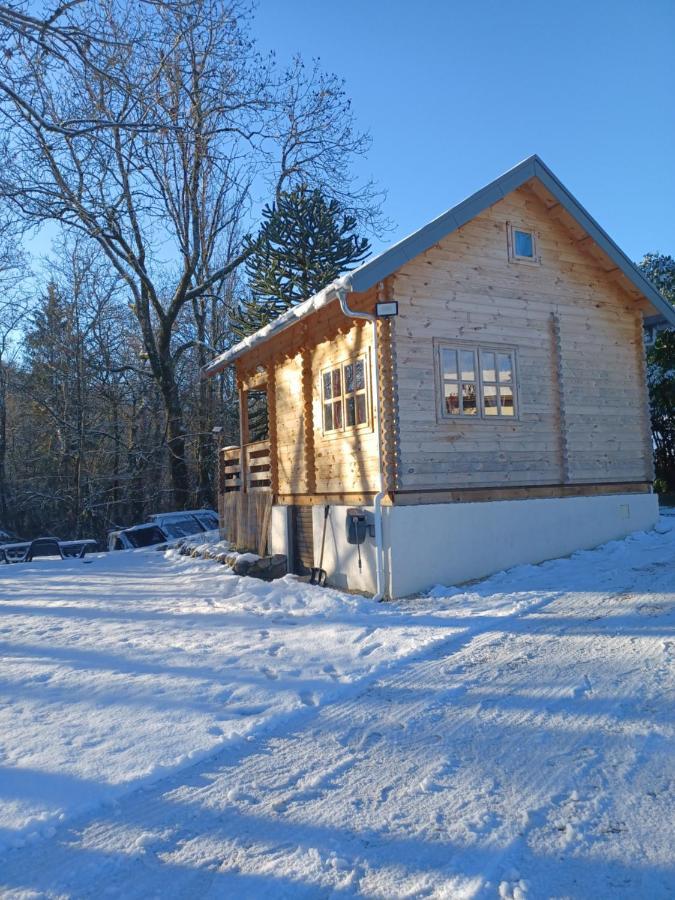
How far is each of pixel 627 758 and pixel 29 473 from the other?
3094 cm

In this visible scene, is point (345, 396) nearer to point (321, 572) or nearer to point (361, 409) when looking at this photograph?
point (361, 409)

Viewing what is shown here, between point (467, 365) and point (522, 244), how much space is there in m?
2.54

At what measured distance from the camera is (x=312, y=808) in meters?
3.53

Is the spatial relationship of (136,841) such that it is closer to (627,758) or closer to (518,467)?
(627,758)

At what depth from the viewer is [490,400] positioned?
34.7 ft

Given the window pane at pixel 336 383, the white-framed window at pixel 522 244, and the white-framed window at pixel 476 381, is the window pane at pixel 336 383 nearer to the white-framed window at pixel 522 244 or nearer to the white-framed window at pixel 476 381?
the white-framed window at pixel 476 381

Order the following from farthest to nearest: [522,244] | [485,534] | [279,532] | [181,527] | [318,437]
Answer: [181,527]
[279,532]
[318,437]
[522,244]
[485,534]

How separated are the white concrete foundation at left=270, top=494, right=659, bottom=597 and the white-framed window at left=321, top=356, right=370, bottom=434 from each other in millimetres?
1343

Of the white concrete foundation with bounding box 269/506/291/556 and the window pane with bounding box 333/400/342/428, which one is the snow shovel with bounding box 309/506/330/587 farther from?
the window pane with bounding box 333/400/342/428

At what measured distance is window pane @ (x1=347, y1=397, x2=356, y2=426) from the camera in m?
10.5

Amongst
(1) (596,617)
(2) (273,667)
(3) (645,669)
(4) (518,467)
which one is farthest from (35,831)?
(4) (518,467)

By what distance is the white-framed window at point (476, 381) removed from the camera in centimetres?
1014

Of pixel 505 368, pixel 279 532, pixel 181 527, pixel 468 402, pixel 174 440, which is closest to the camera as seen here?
pixel 468 402

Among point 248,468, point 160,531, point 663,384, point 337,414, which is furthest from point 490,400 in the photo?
point 663,384
